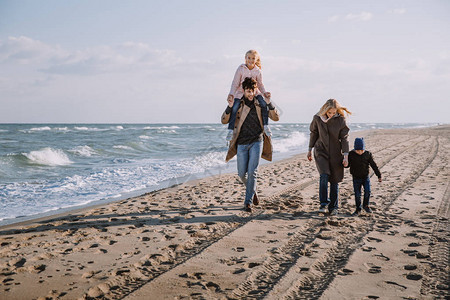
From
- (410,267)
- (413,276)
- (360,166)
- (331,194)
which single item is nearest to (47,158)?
(331,194)

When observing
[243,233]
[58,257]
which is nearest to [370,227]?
[243,233]

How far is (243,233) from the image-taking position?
440cm

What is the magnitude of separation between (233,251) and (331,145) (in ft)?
7.80

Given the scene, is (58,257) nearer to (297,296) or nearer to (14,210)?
(297,296)

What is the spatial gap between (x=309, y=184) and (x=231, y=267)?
507 centimetres

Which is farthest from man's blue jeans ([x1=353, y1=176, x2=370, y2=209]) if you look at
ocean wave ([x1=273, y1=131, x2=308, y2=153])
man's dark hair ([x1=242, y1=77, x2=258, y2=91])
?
ocean wave ([x1=273, y1=131, x2=308, y2=153])

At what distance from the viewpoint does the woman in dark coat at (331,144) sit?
16.7 ft

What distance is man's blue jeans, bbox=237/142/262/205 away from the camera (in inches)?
212

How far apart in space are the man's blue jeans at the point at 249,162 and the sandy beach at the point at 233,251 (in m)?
0.40

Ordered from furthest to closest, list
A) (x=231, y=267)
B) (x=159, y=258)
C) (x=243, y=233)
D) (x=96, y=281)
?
1. (x=243, y=233)
2. (x=159, y=258)
3. (x=231, y=267)
4. (x=96, y=281)

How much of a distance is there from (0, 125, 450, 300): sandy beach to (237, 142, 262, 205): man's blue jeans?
0.40 m

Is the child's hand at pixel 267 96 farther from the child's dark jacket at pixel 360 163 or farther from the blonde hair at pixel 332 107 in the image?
the child's dark jacket at pixel 360 163

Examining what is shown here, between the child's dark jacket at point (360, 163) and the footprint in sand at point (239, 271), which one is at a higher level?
the child's dark jacket at point (360, 163)

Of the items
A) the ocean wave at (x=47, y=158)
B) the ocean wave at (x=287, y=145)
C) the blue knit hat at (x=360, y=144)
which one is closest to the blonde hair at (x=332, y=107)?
the blue knit hat at (x=360, y=144)
